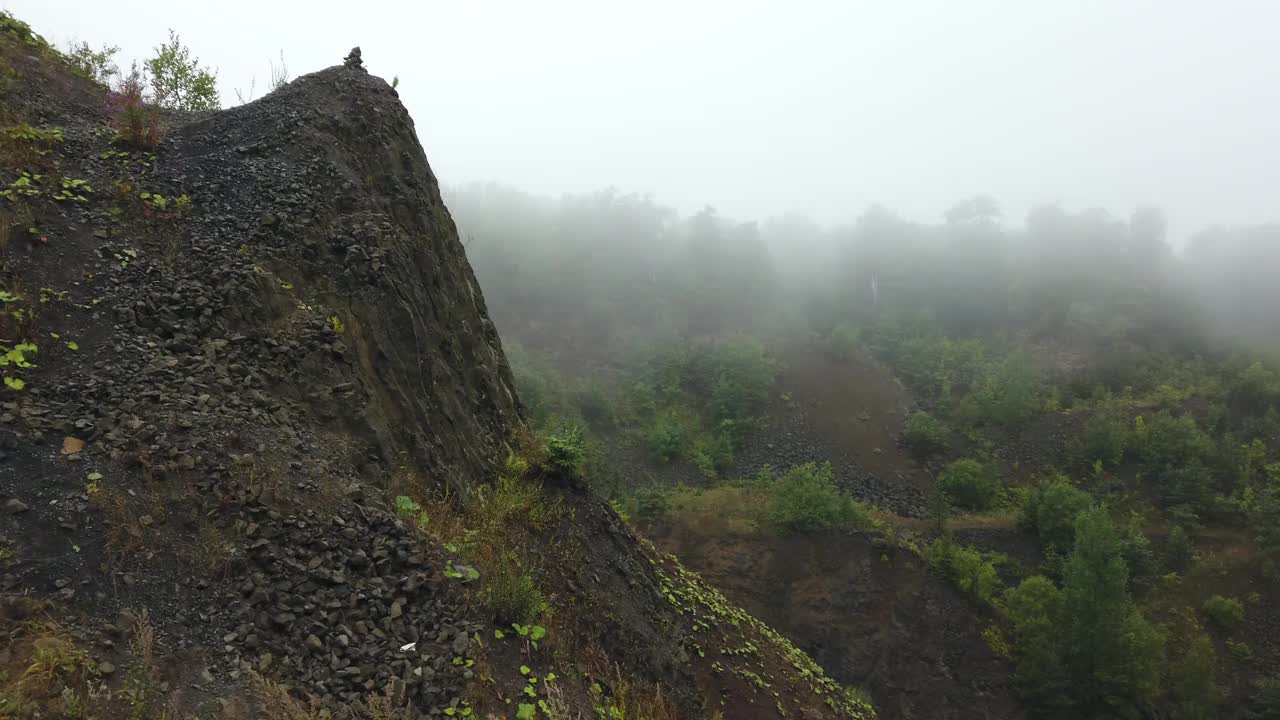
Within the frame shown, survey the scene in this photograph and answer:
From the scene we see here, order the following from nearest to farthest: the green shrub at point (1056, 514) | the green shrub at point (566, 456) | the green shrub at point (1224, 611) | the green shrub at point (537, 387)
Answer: the green shrub at point (566, 456)
the green shrub at point (1224, 611)
the green shrub at point (1056, 514)
the green shrub at point (537, 387)

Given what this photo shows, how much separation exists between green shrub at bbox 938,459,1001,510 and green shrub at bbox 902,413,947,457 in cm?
332

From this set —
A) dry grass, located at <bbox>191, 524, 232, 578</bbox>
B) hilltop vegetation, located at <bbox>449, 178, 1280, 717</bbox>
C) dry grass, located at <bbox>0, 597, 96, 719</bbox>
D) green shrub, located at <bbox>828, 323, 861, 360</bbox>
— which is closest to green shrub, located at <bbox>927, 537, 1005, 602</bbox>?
hilltop vegetation, located at <bbox>449, 178, 1280, 717</bbox>

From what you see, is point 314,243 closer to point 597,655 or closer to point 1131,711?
point 597,655

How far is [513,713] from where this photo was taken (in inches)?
173

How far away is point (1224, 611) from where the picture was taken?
Answer: 1603 cm

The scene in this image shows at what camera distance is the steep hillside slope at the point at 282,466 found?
3811 millimetres

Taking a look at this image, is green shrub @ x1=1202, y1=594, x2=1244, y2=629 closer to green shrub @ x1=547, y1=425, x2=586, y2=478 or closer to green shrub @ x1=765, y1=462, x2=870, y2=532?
green shrub @ x1=765, y1=462, x2=870, y2=532

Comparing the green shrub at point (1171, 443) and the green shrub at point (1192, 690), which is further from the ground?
the green shrub at point (1171, 443)

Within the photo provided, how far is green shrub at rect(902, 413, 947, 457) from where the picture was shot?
26891mm

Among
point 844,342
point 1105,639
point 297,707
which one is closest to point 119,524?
point 297,707

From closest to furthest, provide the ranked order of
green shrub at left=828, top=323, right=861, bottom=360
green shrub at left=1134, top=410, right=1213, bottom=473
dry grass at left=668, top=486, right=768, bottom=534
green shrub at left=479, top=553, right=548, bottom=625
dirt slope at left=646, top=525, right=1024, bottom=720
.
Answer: green shrub at left=479, top=553, right=548, bottom=625, dirt slope at left=646, top=525, right=1024, bottom=720, dry grass at left=668, top=486, right=768, bottom=534, green shrub at left=1134, top=410, right=1213, bottom=473, green shrub at left=828, top=323, right=861, bottom=360

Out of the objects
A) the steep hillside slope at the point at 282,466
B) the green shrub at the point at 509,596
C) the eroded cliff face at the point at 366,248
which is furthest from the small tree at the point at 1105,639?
the green shrub at the point at 509,596

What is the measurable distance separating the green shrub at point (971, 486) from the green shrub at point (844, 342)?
48.4ft

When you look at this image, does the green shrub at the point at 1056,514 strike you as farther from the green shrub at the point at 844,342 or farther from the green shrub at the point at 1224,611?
the green shrub at the point at 844,342
